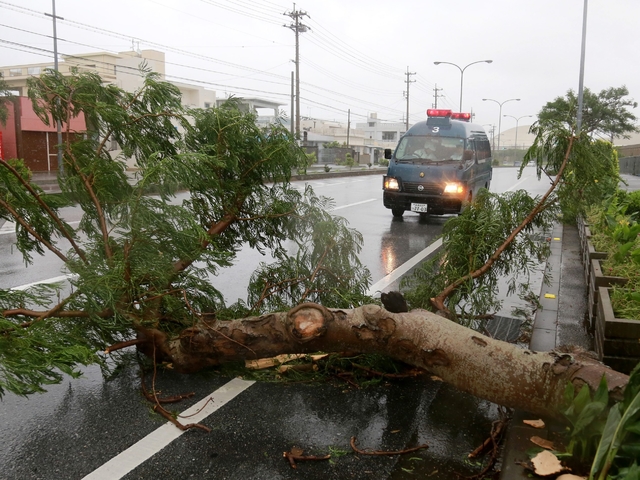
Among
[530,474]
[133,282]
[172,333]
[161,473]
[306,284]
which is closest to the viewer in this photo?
[530,474]

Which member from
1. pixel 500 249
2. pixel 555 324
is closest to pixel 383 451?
pixel 500 249

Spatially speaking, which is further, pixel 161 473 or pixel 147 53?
pixel 147 53

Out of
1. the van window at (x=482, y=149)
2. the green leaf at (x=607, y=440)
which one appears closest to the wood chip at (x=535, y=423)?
the green leaf at (x=607, y=440)

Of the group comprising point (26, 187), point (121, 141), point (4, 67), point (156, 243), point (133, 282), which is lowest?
point (133, 282)

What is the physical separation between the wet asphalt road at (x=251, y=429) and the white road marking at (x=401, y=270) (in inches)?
92.1

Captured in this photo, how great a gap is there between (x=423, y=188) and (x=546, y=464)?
1055cm

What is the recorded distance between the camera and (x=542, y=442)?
2.82 meters

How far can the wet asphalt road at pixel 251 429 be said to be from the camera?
2.91 metres

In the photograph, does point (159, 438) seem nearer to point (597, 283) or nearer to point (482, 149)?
point (597, 283)

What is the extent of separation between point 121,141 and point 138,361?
5.40ft

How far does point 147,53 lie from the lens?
52.0 meters

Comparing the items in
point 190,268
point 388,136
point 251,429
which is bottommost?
point 251,429

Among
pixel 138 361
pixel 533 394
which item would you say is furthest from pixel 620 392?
pixel 138 361

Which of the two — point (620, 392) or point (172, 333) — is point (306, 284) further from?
point (620, 392)
